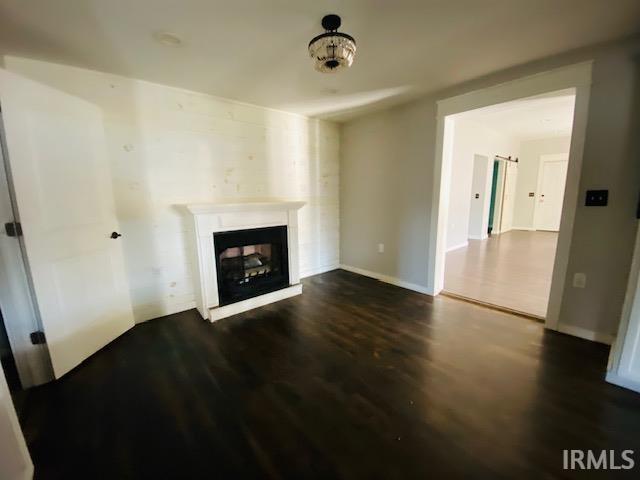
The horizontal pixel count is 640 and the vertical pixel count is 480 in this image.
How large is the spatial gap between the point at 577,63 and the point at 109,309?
4.37 metres

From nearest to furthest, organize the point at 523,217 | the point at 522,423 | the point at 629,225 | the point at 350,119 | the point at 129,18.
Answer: the point at 522,423 → the point at 129,18 → the point at 629,225 → the point at 350,119 → the point at 523,217

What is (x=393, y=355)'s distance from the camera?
2.08 meters

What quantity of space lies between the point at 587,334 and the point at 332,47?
3.01 metres

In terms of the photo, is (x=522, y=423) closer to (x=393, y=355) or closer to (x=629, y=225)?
(x=393, y=355)

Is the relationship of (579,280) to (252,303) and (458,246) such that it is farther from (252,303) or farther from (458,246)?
(458,246)

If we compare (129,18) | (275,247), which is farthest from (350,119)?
(129,18)

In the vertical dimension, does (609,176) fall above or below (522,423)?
above

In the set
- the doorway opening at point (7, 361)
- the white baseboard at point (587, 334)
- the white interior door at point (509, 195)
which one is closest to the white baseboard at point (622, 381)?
the white baseboard at point (587, 334)

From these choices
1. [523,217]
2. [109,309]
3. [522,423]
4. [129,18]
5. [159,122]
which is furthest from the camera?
[523,217]

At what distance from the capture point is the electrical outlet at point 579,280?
224 centimetres

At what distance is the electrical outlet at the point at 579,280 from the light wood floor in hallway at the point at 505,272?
0.52m

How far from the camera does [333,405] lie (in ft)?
5.27

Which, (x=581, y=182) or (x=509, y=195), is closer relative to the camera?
(x=581, y=182)

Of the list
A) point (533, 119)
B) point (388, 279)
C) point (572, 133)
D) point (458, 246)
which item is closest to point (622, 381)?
point (572, 133)
